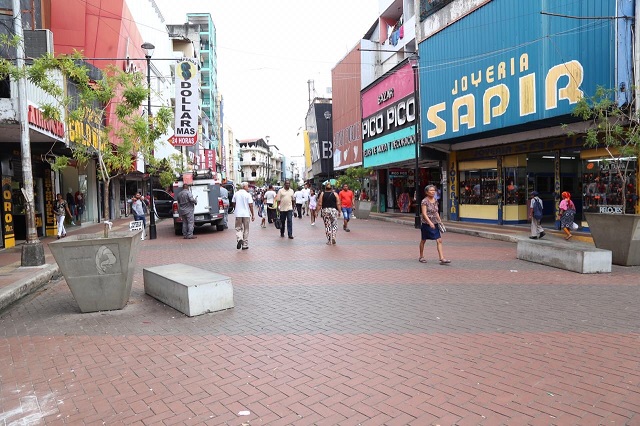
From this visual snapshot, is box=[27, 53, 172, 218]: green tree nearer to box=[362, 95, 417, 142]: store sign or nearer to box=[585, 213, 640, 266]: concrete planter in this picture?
box=[585, 213, 640, 266]: concrete planter

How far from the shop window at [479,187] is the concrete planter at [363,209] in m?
5.69

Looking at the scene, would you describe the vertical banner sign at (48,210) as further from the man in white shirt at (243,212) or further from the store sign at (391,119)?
the store sign at (391,119)

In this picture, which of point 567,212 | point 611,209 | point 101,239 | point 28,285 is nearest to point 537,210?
point 567,212

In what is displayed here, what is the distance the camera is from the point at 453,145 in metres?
21.8

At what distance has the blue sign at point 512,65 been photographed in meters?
12.8

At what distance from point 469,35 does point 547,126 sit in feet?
16.0

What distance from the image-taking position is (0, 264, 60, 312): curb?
23.7ft

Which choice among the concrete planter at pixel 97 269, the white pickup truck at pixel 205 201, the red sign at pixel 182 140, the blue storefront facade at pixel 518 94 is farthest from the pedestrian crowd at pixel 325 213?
the red sign at pixel 182 140

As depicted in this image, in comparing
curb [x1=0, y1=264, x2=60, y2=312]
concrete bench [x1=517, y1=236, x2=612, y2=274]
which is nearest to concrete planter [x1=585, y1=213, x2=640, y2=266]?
concrete bench [x1=517, y1=236, x2=612, y2=274]

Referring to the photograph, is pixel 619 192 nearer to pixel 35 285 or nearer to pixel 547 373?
pixel 547 373

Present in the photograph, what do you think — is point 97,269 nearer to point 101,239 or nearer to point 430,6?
point 101,239

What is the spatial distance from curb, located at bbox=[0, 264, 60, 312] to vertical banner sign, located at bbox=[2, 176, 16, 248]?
527 centimetres

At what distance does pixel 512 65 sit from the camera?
52.2 ft

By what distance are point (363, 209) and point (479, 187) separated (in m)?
7.20
